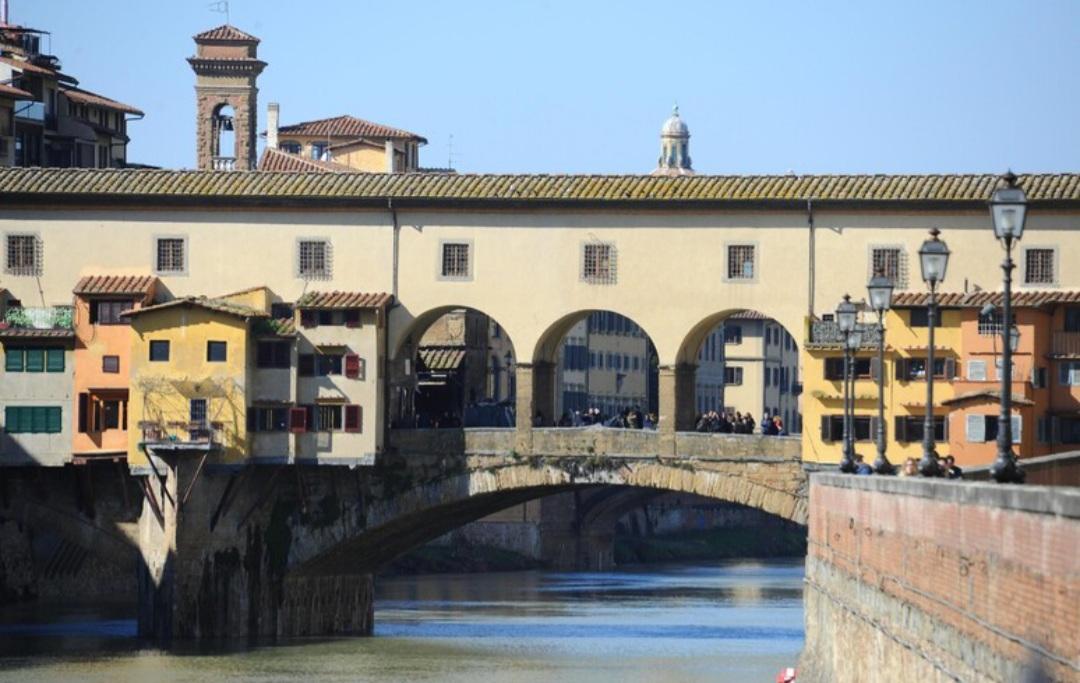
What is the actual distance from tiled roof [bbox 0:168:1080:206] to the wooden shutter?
195 inches

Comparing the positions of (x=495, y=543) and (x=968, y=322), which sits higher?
(x=968, y=322)

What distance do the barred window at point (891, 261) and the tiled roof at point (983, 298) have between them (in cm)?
56

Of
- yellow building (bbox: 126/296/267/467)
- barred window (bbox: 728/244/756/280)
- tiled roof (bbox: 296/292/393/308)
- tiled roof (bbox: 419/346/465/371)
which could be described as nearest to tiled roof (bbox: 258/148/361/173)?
tiled roof (bbox: 419/346/465/371)

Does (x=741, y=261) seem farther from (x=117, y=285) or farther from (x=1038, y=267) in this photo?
(x=117, y=285)

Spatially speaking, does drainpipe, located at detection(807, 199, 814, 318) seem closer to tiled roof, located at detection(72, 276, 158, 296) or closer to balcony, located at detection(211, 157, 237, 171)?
tiled roof, located at detection(72, 276, 158, 296)

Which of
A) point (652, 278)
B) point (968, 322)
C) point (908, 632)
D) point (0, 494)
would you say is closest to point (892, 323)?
point (968, 322)

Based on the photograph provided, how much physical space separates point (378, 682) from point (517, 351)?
1273cm

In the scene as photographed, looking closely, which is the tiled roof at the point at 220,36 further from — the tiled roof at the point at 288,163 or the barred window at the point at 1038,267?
the barred window at the point at 1038,267

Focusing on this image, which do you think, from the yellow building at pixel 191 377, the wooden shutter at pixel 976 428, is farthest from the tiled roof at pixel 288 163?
the wooden shutter at pixel 976 428

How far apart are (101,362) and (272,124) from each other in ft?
173

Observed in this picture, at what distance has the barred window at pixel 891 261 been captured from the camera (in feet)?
214

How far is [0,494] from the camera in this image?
7131 centimetres

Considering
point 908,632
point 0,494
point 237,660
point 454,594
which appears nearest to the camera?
point 908,632

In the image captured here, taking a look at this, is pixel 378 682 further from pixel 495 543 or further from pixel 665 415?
pixel 495 543
